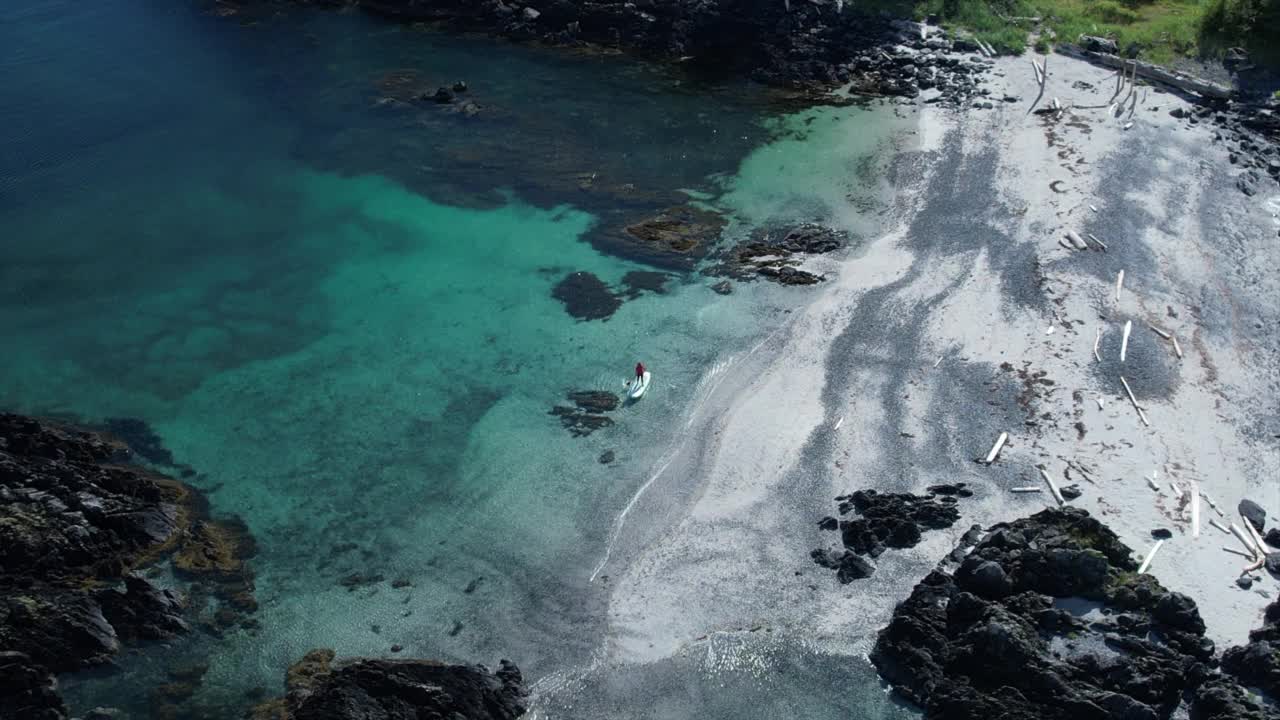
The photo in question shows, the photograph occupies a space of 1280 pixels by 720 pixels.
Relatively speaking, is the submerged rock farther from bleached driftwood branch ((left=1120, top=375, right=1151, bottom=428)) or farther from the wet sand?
bleached driftwood branch ((left=1120, top=375, right=1151, bottom=428))

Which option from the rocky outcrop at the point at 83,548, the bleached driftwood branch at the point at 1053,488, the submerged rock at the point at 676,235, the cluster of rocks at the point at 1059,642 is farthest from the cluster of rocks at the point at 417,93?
the cluster of rocks at the point at 1059,642

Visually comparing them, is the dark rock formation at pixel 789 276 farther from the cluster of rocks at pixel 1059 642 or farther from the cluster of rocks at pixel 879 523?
the cluster of rocks at pixel 1059 642

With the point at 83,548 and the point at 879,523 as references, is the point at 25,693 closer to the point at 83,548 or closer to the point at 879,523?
the point at 83,548

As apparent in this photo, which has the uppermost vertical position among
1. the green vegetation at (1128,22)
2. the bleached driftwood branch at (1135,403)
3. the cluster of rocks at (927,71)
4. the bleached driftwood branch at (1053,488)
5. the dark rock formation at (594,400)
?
the green vegetation at (1128,22)

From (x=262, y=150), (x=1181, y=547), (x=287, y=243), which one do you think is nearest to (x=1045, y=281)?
(x=1181, y=547)

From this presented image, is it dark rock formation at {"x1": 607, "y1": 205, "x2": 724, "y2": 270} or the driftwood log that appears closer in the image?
dark rock formation at {"x1": 607, "y1": 205, "x2": 724, "y2": 270}

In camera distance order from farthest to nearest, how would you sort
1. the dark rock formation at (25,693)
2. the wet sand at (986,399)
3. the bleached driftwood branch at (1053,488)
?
the bleached driftwood branch at (1053,488) < the wet sand at (986,399) < the dark rock formation at (25,693)

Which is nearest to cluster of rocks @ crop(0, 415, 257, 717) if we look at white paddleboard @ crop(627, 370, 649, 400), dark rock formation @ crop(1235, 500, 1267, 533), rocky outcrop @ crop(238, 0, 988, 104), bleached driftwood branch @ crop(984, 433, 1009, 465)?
white paddleboard @ crop(627, 370, 649, 400)
